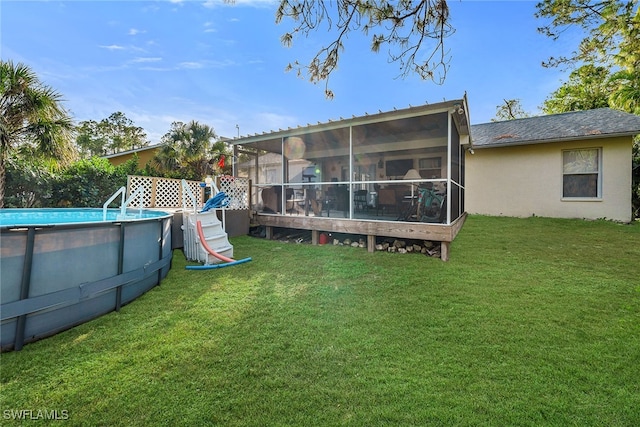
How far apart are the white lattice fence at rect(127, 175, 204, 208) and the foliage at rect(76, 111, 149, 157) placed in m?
32.5

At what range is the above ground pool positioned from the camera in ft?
7.59

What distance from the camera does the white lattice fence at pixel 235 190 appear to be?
26.0 ft

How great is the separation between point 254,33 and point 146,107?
40.0ft

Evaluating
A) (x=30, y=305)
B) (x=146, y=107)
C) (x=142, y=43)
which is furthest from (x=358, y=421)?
(x=146, y=107)

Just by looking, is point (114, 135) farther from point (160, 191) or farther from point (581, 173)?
point (581, 173)

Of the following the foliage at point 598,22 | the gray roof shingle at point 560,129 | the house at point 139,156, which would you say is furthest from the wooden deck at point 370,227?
the house at point 139,156

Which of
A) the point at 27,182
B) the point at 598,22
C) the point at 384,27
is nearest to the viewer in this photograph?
the point at 384,27

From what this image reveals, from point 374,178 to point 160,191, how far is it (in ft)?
24.9

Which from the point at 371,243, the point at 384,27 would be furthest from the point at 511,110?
the point at 384,27

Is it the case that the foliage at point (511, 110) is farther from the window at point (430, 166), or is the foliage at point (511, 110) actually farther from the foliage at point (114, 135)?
the foliage at point (114, 135)

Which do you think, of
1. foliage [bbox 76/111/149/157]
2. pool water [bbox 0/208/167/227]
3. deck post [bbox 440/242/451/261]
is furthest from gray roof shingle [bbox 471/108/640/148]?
foliage [bbox 76/111/149/157]

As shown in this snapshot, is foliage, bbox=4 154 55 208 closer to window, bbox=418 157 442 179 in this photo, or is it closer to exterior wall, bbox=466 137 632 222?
window, bbox=418 157 442 179

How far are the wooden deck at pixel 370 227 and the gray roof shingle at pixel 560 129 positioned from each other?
21.8 ft

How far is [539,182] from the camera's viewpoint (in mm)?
10477
